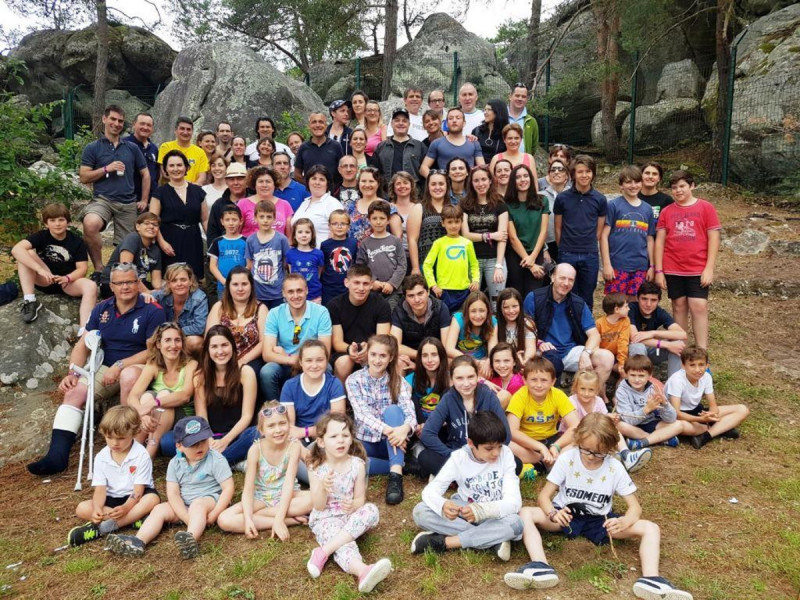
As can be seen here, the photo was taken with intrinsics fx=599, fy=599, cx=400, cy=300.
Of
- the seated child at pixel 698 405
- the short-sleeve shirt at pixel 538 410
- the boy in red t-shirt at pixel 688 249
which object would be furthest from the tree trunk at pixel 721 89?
the short-sleeve shirt at pixel 538 410

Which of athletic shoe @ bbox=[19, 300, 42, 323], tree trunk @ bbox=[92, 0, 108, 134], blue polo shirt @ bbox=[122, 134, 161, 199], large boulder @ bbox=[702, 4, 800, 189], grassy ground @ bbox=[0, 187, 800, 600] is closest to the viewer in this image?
grassy ground @ bbox=[0, 187, 800, 600]

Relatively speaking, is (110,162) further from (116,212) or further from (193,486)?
(193,486)

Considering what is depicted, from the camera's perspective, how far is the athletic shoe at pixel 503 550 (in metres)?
3.60

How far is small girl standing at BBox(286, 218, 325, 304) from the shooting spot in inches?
235

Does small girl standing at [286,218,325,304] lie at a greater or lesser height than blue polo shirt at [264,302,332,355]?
greater

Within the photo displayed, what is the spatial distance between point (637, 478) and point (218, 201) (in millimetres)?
4964

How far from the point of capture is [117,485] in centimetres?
412

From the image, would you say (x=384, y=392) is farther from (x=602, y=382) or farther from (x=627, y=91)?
(x=627, y=91)

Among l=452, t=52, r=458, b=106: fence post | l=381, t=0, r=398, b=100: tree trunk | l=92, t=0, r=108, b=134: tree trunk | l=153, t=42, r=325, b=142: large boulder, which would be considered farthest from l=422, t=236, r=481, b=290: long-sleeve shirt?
l=92, t=0, r=108, b=134: tree trunk

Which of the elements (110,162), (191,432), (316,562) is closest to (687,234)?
(316,562)

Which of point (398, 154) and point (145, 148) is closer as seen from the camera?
point (398, 154)

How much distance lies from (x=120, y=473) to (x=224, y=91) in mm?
9196

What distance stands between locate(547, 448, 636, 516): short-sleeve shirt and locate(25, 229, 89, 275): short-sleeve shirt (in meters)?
5.28

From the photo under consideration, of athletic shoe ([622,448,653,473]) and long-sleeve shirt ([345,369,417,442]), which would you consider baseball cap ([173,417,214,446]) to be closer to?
long-sleeve shirt ([345,369,417,442])
